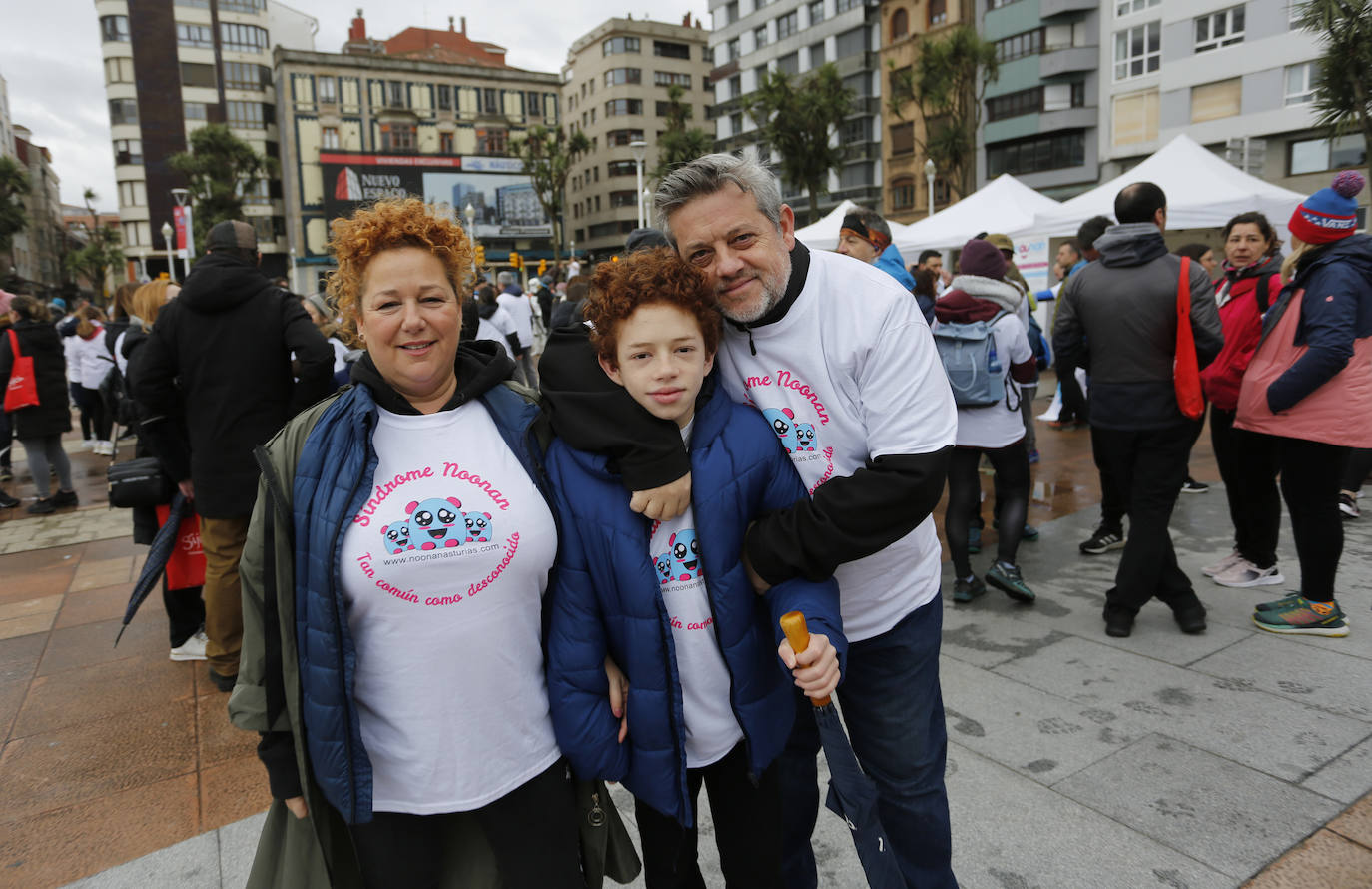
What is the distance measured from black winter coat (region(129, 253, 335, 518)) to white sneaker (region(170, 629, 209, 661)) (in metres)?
1.03

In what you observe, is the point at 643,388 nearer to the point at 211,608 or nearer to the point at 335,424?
the point at 335,424

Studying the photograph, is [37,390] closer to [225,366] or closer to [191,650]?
[191,650]

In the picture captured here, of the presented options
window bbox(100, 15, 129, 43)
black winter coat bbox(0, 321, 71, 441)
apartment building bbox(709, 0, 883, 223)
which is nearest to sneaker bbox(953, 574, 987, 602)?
black winter coat bbox(0, 321, 71, 441)

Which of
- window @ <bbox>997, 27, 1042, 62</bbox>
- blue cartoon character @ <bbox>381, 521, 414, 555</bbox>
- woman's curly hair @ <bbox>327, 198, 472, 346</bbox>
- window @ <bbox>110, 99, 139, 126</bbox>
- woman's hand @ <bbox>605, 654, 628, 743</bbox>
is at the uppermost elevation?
window @ <bbox>110, 99, 139, 126</bbox>

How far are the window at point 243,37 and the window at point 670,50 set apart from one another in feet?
105

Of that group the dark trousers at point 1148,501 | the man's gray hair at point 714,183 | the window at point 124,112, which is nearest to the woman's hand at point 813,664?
the man's gray hair at point 714,183

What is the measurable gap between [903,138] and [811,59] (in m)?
11.3

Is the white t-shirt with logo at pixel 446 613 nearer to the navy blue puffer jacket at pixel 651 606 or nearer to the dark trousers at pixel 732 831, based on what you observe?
the navy blue puffer jacket at pixel 651 606

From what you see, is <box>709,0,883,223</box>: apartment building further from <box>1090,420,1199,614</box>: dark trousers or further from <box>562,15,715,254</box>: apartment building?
<box>1090,420,1199,614</box>: dark trousers

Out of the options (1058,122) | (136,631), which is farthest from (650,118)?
(136,631)

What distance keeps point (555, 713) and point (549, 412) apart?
2.13 ft

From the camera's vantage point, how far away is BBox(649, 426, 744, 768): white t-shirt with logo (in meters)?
1.77

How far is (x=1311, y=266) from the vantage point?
153 inches

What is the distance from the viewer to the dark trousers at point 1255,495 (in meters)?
4.50
